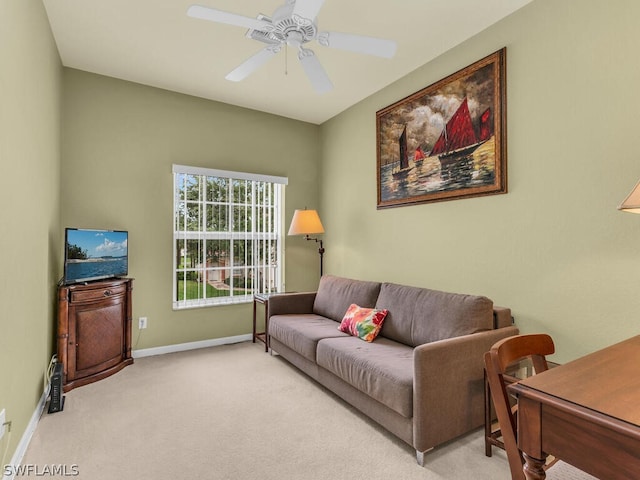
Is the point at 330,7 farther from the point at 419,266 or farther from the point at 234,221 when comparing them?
the point at 234,221

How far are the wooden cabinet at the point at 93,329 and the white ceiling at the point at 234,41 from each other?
6.68 ft

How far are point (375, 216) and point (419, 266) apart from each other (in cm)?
80

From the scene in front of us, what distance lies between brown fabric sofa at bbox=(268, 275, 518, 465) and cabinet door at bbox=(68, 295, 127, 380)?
1462 millimetres

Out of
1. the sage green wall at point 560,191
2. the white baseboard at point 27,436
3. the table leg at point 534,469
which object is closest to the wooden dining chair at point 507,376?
the table leg at point 534,469

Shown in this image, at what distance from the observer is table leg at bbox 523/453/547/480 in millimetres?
1012

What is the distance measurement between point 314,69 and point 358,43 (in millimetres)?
360

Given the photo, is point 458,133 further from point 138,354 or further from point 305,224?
point 138,354

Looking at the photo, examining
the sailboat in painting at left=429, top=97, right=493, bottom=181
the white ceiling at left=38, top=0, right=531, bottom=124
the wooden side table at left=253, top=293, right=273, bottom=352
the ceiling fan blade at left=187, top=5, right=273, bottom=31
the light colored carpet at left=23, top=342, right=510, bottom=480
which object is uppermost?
the white ceiling at left=38, top=0, right=531, bottom=124

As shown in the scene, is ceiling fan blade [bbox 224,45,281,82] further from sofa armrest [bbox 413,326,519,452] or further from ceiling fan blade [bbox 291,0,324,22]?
sofa armrest [bbox 413,326,519,452]

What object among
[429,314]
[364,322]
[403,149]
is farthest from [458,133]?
[364,322]

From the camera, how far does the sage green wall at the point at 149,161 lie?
331 cm

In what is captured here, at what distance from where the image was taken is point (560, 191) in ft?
7.34

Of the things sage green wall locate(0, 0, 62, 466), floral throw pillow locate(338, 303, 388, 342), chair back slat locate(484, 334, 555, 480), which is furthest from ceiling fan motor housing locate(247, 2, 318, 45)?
floral throw pillow locate(338, 303, 388, 342)

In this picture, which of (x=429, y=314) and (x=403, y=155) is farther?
(x=403, y=155)
